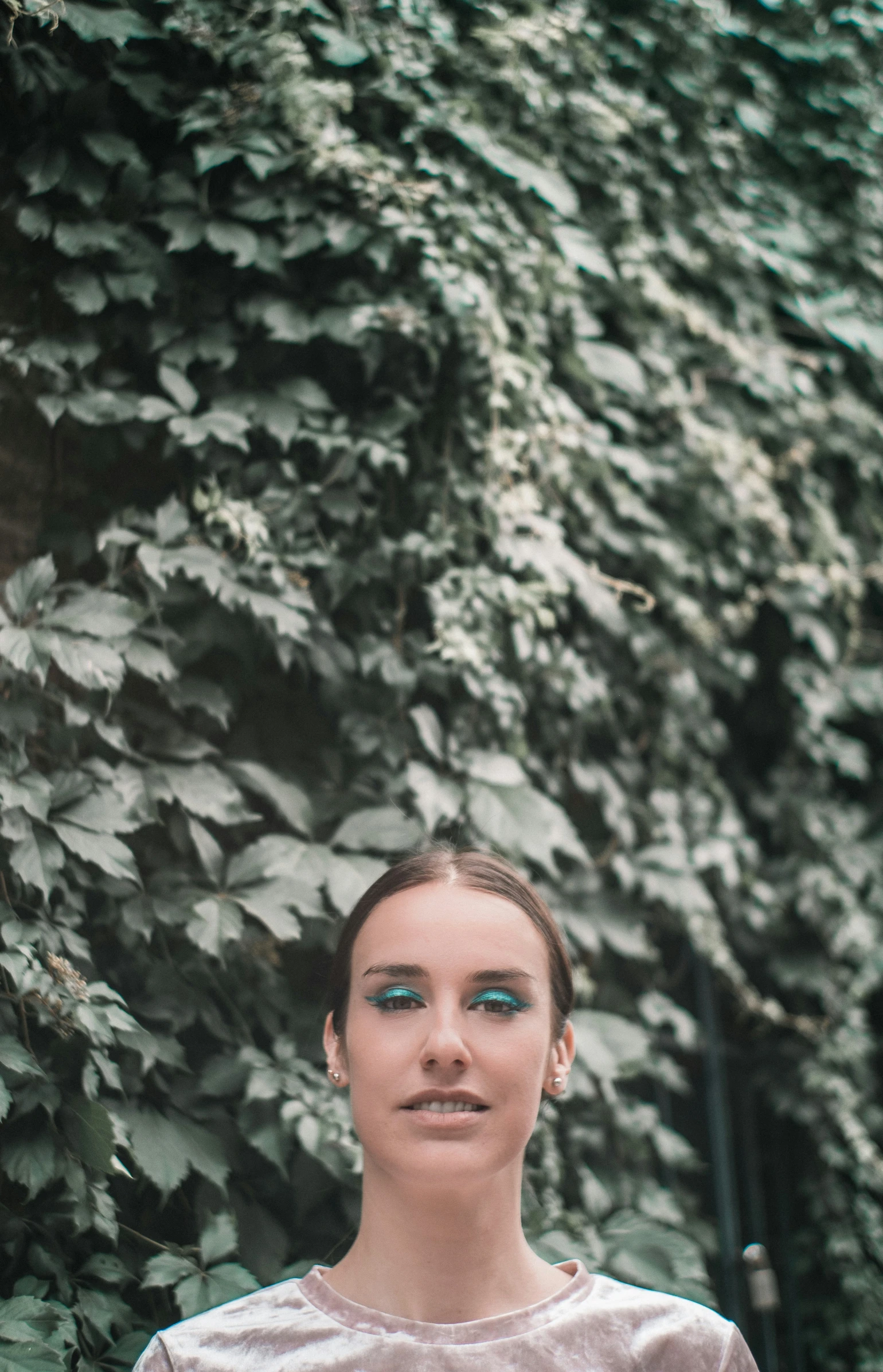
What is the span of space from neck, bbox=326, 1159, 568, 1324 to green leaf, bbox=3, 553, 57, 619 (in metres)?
0.98

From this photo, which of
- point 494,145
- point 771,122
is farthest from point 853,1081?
point 771,122

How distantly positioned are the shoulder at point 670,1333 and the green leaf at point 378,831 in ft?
2.65

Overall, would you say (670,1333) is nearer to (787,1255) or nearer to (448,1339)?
(448,1339)

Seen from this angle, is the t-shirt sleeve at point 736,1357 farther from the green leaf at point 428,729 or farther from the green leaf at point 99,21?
the green leaf at point 99,21

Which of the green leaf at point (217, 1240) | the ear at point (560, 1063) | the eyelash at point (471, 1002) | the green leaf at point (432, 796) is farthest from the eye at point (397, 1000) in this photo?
the green leaf at point (432, 796)

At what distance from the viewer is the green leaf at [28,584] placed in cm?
171

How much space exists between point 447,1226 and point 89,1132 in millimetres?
556

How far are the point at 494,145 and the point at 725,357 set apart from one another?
997 millimetres

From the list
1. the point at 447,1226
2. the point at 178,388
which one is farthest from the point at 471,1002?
the point at 178,388

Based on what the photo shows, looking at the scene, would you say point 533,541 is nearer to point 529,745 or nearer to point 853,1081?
point 529,745

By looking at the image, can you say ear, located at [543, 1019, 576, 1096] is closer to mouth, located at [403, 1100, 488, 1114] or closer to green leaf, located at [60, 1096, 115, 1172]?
mouth, located at [403, 1100, 488, 1114]

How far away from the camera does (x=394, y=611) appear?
221 centimetres

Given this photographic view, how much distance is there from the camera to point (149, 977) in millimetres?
1790

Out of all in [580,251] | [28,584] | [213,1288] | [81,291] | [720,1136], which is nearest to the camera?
[213,1288]
